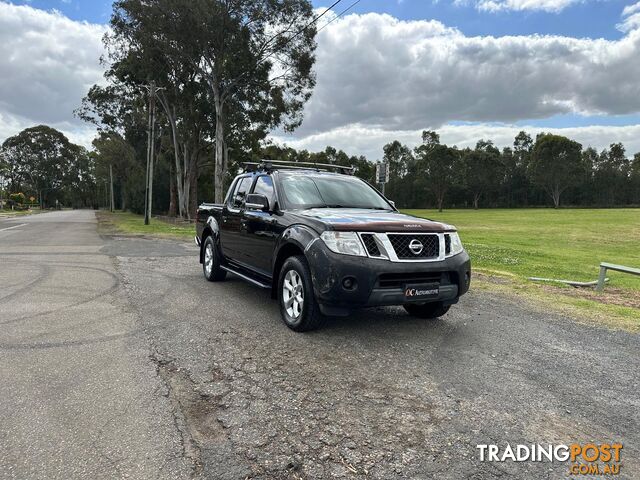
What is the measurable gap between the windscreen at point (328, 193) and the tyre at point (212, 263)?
7.46 feet

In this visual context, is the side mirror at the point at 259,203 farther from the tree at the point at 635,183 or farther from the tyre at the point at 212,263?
the tree at the point at 635,183

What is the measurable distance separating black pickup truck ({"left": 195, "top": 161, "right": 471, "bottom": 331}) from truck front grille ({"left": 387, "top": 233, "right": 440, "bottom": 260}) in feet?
0.03

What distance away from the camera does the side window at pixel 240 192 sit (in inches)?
286

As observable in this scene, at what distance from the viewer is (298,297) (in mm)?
5109

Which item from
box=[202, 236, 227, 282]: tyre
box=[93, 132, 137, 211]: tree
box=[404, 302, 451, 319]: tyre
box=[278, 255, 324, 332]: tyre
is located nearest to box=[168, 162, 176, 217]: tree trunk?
box=[93, 132, 137, 211]: tree

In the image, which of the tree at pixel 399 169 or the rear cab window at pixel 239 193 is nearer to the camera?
the rear cab window at pixel 239 193

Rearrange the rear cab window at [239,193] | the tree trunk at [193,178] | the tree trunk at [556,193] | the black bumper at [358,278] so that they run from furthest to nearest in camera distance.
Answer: the tree trunk at [556,193] < the tree trunk at [193,178] < the rear cab window at [239,193] < the black bumper at [358,278]

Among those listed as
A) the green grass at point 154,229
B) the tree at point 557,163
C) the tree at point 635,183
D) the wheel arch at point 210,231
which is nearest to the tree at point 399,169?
the tree at point 557,163

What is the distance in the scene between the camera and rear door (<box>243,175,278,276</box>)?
5879 mm

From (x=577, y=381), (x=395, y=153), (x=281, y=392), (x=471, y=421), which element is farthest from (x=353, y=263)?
(x=395, y=153)

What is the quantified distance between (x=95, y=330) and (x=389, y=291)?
3.30 m

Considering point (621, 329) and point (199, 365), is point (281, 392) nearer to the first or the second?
point (199, 365)

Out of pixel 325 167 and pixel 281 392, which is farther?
pixel 325 167

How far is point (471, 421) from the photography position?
316 centimetres
